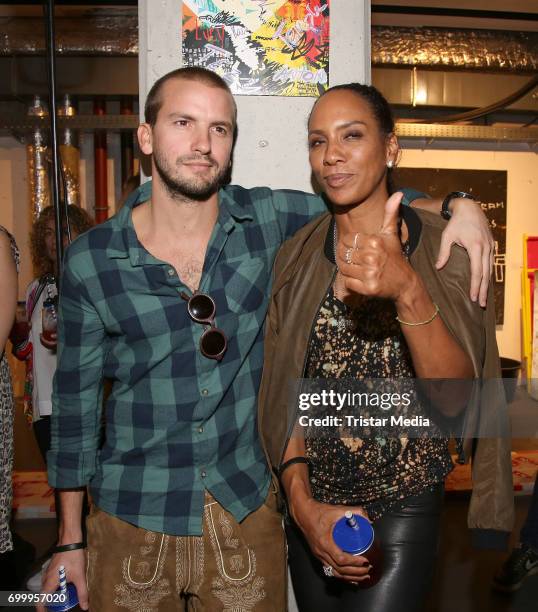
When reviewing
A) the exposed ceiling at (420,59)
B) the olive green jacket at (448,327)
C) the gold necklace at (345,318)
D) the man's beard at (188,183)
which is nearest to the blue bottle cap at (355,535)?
the olive green jacket at (448,327)

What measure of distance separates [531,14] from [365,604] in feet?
18.0

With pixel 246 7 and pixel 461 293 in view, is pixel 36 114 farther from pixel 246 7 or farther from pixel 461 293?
pixel 461 293

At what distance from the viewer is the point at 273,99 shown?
1.91m

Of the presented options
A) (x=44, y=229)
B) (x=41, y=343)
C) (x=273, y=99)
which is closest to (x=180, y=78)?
(x=273, y=99)

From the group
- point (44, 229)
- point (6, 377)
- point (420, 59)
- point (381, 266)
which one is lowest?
point (6, 377)

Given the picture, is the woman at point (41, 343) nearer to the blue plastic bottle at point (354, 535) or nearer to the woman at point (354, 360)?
the woman at point (354, 360)

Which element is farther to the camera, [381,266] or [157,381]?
[157,381]

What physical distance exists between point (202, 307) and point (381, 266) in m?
0.50

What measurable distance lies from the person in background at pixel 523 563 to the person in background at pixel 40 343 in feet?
7.87

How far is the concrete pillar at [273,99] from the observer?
185 centimetres

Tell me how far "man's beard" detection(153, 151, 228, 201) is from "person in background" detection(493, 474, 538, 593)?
2389 millimetres

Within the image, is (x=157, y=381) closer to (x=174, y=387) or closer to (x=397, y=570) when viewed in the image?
(x=174, y=387)

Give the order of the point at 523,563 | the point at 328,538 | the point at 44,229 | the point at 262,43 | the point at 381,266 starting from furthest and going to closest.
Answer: the point at 44,229
the point at 523,563
the point at 262,43
the point at 328,538
the point at 381,266

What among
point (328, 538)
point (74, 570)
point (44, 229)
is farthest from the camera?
point (44, 229)
